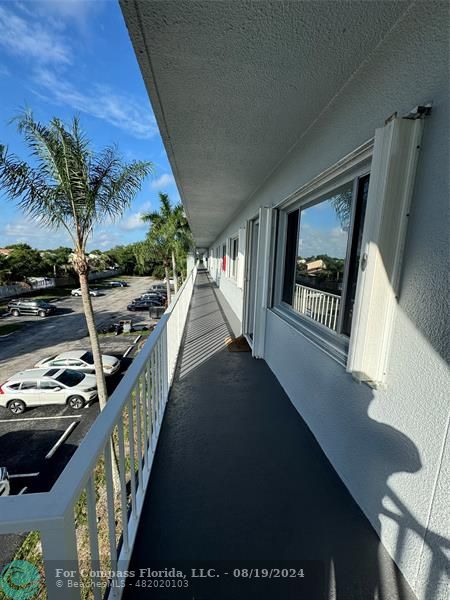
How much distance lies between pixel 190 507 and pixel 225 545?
273mm

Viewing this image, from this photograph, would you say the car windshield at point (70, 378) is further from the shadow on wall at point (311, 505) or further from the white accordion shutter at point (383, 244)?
the white accordion shutter at point (383, 244)

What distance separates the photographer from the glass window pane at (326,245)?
2.04 metres


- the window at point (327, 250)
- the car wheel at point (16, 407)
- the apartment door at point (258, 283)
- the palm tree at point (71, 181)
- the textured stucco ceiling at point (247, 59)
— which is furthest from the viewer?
the car wheel at point (16, 407)

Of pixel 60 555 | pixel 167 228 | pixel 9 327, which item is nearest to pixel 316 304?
pixel 60 555

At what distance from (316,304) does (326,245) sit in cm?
155

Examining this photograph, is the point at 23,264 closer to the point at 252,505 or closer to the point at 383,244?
the point at 252,505

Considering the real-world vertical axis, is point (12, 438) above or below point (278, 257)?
below

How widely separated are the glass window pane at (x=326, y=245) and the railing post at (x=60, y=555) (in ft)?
6.12

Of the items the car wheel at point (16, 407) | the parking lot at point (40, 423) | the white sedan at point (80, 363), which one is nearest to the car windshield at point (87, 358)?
the white sedan at point (80, 363)

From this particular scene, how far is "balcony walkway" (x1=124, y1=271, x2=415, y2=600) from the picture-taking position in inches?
47.6

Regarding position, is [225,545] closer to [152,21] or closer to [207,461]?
[207,461]

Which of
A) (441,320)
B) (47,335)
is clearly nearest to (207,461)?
(441,320)

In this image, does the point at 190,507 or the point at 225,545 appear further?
the point at 190,507

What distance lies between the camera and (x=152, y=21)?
115cm
